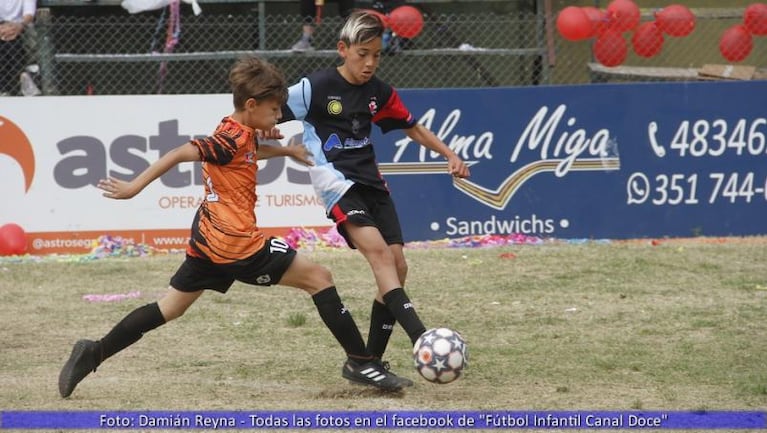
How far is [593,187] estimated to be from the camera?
11.4 metres

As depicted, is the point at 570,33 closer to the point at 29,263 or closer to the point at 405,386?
the point at 29,263

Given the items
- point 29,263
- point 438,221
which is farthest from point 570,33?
point 29,263

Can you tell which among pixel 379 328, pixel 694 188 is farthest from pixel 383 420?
pixel 694 188

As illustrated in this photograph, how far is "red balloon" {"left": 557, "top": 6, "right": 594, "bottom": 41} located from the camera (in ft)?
38.9

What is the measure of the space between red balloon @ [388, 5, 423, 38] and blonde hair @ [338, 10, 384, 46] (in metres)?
5.82

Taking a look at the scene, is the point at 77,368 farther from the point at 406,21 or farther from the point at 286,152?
the point at 406,21

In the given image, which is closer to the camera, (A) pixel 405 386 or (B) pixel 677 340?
(A) pixel 405 386

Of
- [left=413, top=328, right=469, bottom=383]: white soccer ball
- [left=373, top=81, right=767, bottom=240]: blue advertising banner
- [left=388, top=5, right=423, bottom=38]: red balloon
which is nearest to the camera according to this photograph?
[left=413, top=328, right=469, bottom=383]: white soccer ball

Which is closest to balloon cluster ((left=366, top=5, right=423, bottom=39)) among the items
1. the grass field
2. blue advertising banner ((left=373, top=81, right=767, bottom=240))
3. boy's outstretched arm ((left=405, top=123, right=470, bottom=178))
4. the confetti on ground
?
blue advertising banner ((left=373, top=81, right=767, bottom=240))

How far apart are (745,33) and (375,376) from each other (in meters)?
7.59

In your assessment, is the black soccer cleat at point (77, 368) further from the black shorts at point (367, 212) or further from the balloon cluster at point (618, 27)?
the balloon cluster at point (618, 27)

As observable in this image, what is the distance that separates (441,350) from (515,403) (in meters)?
0.50

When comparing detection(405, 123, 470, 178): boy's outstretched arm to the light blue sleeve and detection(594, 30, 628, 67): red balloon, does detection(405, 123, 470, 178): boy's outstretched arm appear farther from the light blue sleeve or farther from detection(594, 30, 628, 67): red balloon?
detection(594, 30, 628, 67): red balloon

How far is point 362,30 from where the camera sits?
612cm
